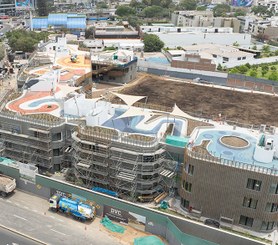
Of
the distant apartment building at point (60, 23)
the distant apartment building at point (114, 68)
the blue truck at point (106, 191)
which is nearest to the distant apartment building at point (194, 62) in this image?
the distant apartment building at point (114, 68)

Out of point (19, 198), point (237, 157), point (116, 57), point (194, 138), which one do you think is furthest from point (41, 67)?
point (237, 157)

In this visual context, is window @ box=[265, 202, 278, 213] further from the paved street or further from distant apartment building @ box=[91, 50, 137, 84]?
distant apartment building @ box=[91, 50, 137, 84]

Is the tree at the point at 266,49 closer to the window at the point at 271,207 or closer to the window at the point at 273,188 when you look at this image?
the window at the point at 271,207

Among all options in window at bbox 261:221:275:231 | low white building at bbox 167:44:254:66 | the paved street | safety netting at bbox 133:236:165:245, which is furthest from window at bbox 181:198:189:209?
low white building at bbox 167:44:254:66

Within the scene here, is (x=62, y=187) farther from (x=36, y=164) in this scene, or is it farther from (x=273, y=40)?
(x=273, y=40)

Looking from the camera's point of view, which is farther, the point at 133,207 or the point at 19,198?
the point at 19,198
